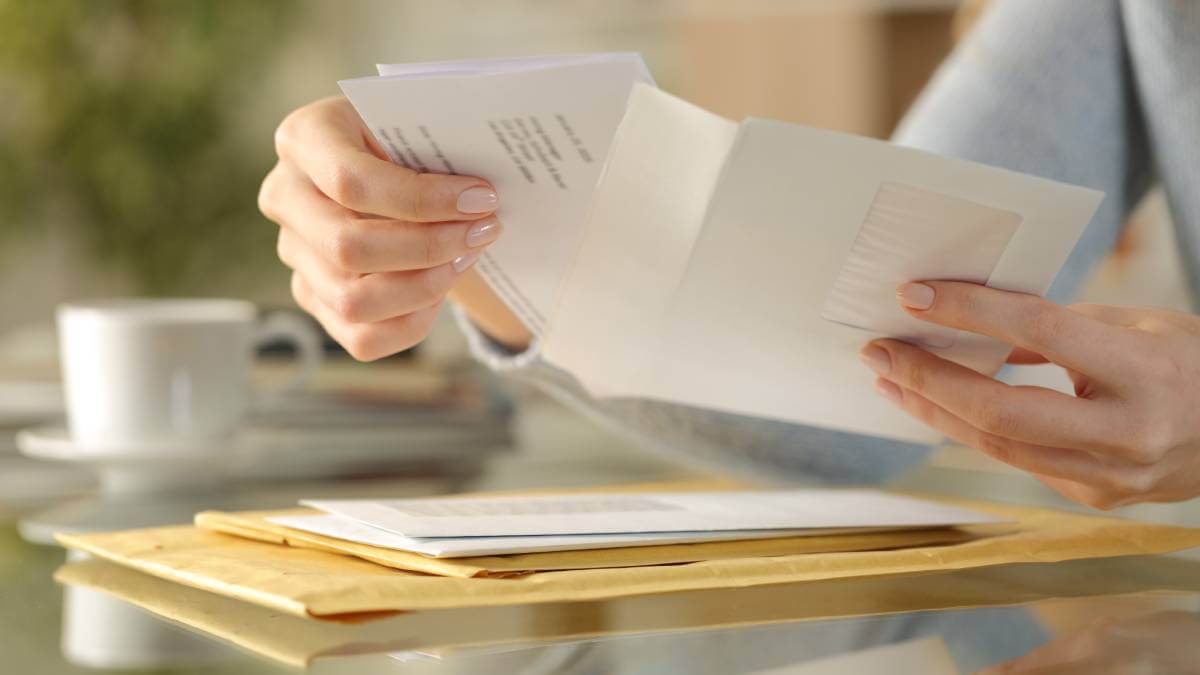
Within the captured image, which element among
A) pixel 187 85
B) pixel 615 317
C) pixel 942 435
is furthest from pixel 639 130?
pixel 187 85

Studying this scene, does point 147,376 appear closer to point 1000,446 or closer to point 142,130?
point 1000,446

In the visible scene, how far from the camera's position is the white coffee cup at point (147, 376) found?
0.74 m

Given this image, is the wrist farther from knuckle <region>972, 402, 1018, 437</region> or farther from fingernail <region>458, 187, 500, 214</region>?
knuckle <region>972, 402, 1018, 437</region>

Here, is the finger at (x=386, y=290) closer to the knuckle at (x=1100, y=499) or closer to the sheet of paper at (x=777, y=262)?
the sheet of paper at (x=777, y=262)

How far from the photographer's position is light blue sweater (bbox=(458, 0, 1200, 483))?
81cm

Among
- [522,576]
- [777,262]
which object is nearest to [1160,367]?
[777,262]

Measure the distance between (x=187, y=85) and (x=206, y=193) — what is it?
0.31 meters

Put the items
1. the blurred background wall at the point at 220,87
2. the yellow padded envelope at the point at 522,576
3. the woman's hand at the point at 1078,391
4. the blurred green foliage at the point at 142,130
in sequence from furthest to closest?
the blurred green foliage at the point at 142,130 → the blurred background wall at the point at 220,87 → the woman's hand at the point at 1078,391 → the yellow padded envelope at the point at 522,576

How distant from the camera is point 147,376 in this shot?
2.45 feet

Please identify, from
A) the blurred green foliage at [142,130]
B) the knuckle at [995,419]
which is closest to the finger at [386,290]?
the knuckle at [995,419]

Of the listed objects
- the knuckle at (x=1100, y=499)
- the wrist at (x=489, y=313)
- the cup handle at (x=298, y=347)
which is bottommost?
the knuckle at (x=1100, y=499)

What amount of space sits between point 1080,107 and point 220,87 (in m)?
3.04

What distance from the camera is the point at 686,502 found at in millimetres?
515

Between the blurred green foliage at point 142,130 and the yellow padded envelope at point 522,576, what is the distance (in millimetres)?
3196
